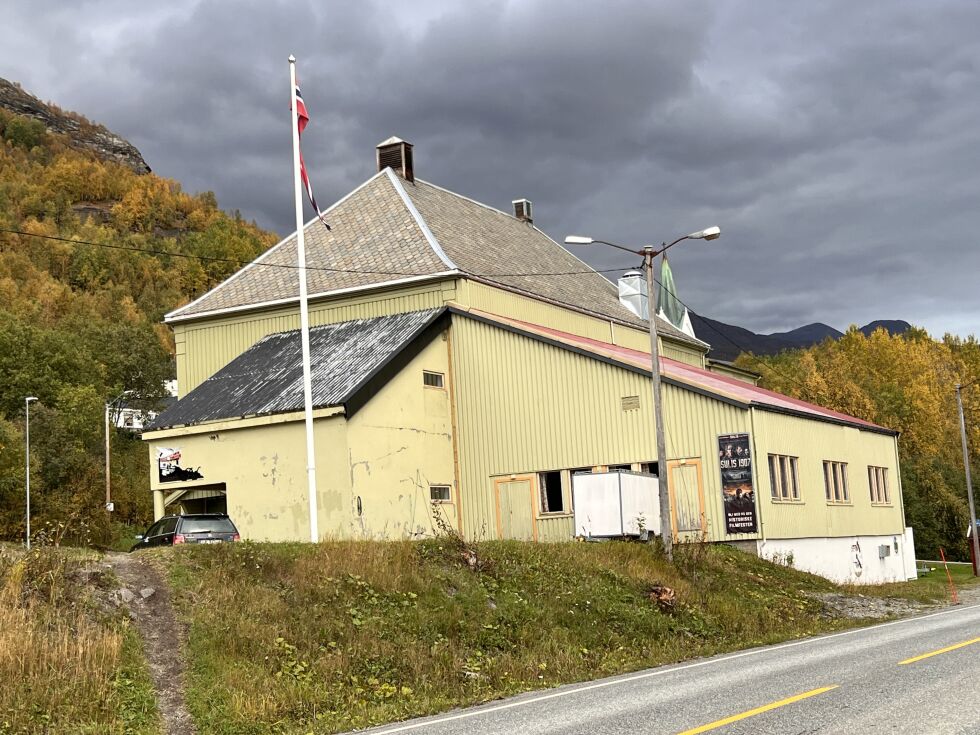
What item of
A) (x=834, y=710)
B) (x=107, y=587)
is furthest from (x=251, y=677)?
(x=834, y=710)

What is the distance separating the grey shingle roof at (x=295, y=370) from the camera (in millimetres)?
30500

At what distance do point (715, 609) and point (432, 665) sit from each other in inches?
346

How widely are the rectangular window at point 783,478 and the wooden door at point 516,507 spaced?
6.90 meters

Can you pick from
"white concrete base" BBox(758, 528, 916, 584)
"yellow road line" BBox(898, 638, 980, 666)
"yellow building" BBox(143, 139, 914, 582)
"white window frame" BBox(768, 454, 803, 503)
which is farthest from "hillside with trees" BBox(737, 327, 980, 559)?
"yellow road line" BBox(898, 638, 980, 666)

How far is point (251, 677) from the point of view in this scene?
14.1 meters

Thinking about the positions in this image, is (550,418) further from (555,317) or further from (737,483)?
(555,317)

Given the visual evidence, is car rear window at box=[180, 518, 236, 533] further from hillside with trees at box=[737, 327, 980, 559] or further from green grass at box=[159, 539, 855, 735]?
hillside with trees at box=[737, 327, 980, 559]

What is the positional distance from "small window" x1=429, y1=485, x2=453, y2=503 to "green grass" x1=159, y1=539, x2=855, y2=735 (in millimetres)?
8920

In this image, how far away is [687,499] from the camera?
30.2m

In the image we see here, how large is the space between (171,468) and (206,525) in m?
8.40

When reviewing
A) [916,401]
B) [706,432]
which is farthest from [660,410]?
[916,401]

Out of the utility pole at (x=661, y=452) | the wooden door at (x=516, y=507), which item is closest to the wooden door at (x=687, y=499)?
the wooden door at (x=516, y=507)

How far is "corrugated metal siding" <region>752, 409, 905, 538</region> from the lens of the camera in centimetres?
3020

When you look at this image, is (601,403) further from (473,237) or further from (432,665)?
(432,665)
